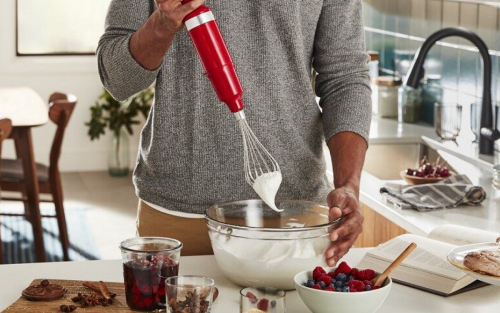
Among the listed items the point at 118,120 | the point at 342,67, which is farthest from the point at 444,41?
the point at 118,120

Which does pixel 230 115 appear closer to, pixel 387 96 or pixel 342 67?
pixel 342 67

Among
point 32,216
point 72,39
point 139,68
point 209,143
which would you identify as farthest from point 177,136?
point 72,39

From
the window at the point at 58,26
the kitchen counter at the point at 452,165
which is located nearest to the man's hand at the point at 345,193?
the kitchen counter at the point at 452,165

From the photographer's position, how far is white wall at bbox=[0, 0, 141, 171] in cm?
625

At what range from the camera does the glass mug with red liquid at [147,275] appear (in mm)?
1386

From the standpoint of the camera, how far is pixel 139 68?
1644mm

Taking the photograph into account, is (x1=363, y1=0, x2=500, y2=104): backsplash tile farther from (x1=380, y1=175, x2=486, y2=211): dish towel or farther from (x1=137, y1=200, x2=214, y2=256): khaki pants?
(x1=137, y1=200, x2=214, y2=256): khaki pants

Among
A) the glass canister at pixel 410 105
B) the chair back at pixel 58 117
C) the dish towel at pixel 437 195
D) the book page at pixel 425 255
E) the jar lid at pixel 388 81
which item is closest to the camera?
the book page at pixel 425 255

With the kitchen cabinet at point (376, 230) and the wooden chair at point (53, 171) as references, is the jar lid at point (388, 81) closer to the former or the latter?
the kitchen cabinet at point (376, 230)

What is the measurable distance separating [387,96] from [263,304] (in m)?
2.60

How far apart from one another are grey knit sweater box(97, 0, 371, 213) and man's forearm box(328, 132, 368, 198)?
0.02 m

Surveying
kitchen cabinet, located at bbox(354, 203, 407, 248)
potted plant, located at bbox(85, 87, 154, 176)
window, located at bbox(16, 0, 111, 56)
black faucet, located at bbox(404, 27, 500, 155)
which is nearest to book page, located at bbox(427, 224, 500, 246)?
kitchen cabinet, located at bbox(354, 203, 407, 248)

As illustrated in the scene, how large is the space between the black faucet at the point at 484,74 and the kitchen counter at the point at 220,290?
1.21 metres

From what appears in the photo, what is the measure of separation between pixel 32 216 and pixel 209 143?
2632 millimetres
